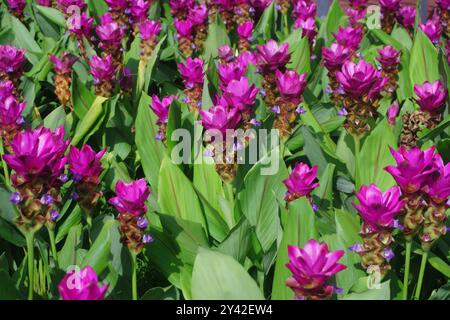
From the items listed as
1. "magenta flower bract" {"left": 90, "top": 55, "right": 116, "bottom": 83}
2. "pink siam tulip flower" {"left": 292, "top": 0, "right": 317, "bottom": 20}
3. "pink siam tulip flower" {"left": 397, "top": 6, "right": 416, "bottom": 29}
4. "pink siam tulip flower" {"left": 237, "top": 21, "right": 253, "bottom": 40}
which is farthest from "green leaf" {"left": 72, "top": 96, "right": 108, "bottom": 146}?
"pink siam tulip flower" {"left": 397, "top": 6, "right": 416, "bottom": 29}

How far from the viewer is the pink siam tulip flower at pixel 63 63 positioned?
3.31m

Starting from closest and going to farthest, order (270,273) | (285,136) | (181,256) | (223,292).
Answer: (223,292) < (181,256) < (270,273) < (285,136)

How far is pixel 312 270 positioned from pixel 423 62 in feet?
7.03

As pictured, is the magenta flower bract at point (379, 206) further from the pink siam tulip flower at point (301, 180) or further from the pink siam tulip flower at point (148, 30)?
the pink siam tulip flower at point (148, 30)

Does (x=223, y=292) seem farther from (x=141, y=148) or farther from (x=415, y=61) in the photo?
(x=415, y=61)

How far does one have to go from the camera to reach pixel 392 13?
4387 mm

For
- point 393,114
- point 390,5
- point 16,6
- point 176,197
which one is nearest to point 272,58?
point 393,114

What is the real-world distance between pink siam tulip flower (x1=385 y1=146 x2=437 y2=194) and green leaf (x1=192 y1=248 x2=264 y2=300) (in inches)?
20.5

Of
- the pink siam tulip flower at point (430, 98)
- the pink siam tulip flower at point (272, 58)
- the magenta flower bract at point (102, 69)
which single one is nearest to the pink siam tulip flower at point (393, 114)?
the pink siam tulip flower at point (430, 98)

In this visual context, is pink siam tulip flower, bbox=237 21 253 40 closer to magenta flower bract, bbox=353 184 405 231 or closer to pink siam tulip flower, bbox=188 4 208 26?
pink siam tulip flower, bbox=188 4 208 26

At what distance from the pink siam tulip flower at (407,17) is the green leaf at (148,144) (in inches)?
81.6

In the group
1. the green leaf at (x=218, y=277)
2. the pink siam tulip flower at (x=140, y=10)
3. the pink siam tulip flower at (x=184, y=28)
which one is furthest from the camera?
the pink siam tulip flower at (x=140, y=10)

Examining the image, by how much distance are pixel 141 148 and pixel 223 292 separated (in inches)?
48.2
